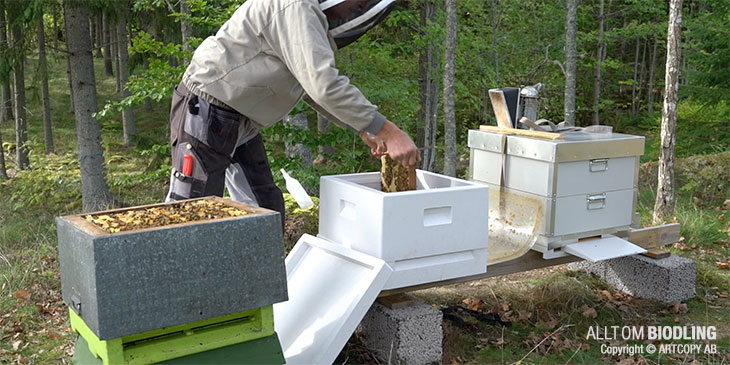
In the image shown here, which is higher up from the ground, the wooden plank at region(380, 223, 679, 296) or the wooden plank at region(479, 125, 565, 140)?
the wooden plank at region(479, 125, 565, 140)

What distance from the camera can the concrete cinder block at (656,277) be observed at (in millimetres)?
3613

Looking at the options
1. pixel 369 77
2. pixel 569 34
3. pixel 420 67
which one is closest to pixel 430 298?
pixel 369 77

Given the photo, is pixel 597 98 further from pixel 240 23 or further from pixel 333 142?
pixel 240 23

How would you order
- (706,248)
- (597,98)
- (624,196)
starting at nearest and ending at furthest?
(624,196)
(706,248)
(597,98)

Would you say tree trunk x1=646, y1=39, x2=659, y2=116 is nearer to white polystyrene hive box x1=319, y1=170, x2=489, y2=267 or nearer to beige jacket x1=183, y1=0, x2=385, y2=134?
white polystyrene hive box x1=319, y1=170, x2=489, y2=267

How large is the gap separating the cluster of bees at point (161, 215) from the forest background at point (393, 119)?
3.69ft

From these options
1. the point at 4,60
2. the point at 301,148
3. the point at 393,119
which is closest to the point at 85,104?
the point at 4,60

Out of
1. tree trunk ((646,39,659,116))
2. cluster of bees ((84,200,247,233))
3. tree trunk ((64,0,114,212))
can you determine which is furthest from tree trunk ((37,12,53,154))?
tree trunk ((646,39,659,116))

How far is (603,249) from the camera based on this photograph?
3.18m

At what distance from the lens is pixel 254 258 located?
6.41ft

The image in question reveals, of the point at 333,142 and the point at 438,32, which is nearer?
the point at 333,142

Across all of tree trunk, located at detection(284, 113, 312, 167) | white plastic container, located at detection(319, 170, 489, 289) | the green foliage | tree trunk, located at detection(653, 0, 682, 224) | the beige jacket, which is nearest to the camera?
the beige jacket

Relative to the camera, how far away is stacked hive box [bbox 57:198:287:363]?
176cm

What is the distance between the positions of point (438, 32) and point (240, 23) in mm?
4707
